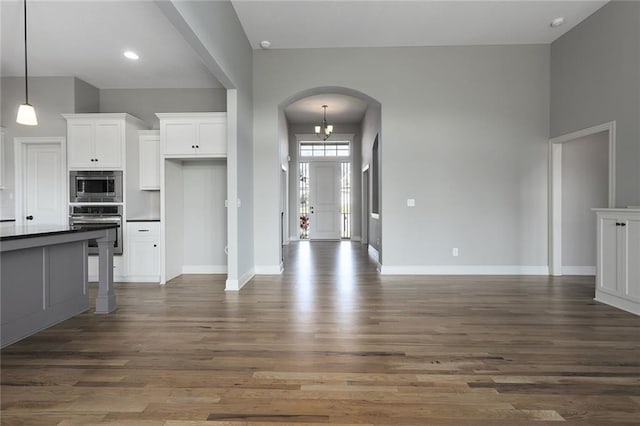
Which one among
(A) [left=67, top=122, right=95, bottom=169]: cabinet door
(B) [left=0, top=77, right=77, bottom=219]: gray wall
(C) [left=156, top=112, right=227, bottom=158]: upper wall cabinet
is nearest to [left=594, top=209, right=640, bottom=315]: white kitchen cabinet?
(C) [left=156, top=112, right=227, bottom=158]: upper wall cabinet

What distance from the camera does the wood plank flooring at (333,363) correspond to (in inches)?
71.1

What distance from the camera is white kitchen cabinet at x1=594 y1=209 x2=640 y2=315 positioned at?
3426mm

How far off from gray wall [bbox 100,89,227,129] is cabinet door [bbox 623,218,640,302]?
542cm

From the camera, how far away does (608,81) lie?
4172 millimetres

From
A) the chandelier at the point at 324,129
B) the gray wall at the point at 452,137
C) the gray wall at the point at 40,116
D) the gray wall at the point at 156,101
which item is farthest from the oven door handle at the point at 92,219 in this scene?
the chandelier at the point at 324,129

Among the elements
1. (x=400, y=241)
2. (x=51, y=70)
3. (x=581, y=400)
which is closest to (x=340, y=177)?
(x=400, y=241)

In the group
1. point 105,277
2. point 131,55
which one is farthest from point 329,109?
point 105,277

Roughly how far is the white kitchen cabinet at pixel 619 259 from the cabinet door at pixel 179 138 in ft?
16.6

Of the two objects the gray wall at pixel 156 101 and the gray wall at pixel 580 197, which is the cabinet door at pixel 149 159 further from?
the gray wall at pixel 580 197

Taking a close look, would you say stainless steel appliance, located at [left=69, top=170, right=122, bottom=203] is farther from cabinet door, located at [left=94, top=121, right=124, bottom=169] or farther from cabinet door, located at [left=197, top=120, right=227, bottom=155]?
A: cabinet door, located at [left=197, top=120, right=227, bottom=155]

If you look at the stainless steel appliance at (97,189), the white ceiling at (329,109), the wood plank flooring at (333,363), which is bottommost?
A: the wood plank flooring at (333,363)

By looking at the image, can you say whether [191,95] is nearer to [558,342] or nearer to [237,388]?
[237,388]

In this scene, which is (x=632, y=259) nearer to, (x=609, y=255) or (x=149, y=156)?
(x=609, y=255)

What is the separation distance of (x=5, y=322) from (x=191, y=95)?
4.15 m
